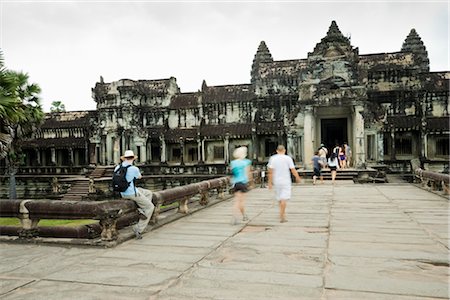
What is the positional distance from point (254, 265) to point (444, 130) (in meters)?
24.8

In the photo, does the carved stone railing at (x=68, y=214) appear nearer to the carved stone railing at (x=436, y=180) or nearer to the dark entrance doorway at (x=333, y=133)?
the carved stone railing at (x=436, y=180)

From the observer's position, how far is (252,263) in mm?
4371

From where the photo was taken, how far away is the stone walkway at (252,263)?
3482 mm

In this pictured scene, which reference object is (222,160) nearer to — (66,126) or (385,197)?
(66,126)

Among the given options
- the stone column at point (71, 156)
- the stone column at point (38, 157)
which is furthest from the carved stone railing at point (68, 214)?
the stone column at point (38, 157)

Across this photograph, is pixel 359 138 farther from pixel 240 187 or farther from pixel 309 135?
pixel 240 187

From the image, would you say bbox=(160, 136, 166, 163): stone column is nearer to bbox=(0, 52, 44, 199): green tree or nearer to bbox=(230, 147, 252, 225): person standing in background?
bbox=(0, 52, 44, 199): green tree

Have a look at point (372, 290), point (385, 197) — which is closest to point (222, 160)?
point (385, 197)

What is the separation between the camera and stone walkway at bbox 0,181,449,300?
11.4 feet

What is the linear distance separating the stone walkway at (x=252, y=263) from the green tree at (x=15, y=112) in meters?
7.85

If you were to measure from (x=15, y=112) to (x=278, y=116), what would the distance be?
1935cm

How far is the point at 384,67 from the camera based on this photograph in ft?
85.9

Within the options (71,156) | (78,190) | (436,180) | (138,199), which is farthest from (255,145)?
(138,199)

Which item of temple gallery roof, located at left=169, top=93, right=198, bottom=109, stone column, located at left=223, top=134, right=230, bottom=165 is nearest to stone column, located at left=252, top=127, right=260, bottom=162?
stone column, located at left=223, top=134, right=230, bottom=165
